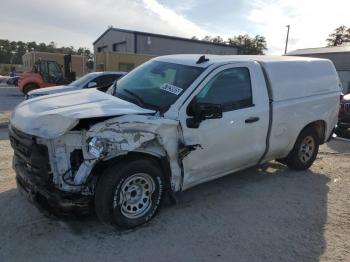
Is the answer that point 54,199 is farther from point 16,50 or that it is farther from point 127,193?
point 16,50

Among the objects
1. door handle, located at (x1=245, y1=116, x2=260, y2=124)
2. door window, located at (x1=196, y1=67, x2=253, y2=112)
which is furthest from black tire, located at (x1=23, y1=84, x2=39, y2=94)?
door handle, located at (x1=245, y1=116, x2=260, y2=124)

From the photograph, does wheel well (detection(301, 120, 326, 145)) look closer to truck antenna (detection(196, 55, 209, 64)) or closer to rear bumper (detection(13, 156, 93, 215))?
truck antenna (detection(196, 55, 209, 64))

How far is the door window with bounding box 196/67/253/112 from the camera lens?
4445mm

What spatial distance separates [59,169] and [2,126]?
7.04m

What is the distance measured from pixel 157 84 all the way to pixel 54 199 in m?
1.94

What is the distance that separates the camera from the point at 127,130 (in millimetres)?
3646

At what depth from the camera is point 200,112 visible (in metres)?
4.10

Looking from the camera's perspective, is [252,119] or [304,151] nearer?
[252,119]

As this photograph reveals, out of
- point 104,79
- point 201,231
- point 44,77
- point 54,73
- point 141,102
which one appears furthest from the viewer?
point 54,73

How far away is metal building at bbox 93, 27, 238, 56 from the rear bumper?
105 ft

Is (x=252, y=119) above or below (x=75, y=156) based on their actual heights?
above

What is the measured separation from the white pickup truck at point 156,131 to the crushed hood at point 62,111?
0.5 inches

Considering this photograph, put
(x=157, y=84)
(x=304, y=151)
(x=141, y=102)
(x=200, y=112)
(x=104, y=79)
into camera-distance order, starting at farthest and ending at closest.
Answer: (x=104, y=79) → (x=304, y=151) → (x=157, y=84) → (x=141, y=102) → (x=200, y=112)

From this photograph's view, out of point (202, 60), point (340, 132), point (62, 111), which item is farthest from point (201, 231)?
point (340, 132)
